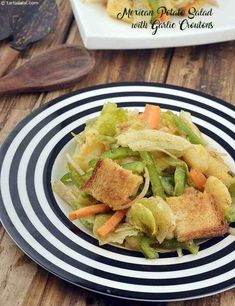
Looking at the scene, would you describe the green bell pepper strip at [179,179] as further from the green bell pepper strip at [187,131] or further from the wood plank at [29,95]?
the wood plank at [29,95]

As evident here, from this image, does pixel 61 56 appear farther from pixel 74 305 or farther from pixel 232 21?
pixel 74 305

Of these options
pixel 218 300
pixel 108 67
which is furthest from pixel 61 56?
pixel 218 300

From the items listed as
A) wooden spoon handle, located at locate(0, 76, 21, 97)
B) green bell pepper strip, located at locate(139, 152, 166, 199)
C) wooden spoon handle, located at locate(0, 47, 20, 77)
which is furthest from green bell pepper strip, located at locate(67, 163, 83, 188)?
wooden spoon handle, located at locate(0, 47, 20, 77)

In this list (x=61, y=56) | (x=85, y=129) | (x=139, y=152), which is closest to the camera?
(x=139, y=152)

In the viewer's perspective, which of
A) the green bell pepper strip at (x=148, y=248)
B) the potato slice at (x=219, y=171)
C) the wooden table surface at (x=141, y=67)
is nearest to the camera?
the green bell pepper strip at (x=148, y=248)

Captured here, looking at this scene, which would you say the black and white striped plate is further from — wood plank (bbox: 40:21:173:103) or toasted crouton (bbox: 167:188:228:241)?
wood plank (bbox: 40:21:173:103)

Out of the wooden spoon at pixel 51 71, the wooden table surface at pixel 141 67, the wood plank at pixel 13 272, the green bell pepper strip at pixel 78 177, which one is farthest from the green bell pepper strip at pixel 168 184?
the wooden spoon at pixel 51 71
